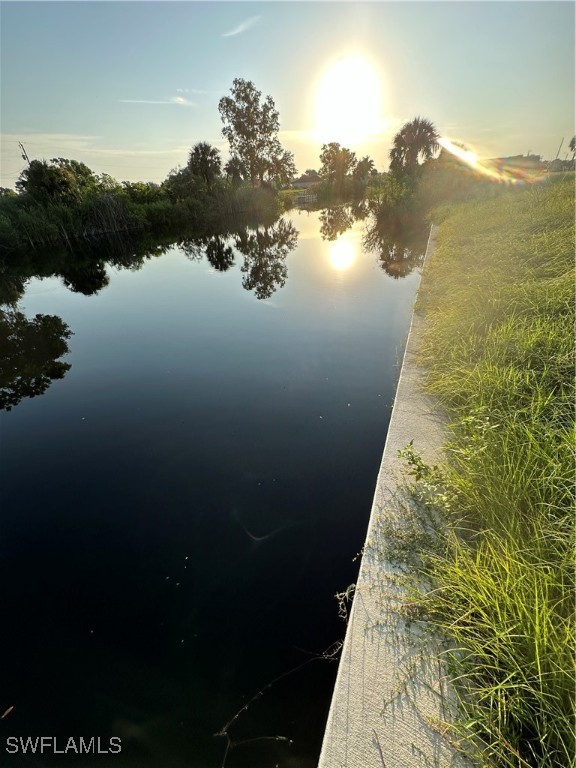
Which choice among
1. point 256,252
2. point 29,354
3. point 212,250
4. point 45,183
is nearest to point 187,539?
point 29,354

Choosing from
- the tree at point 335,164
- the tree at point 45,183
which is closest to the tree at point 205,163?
the tree at point 45,183

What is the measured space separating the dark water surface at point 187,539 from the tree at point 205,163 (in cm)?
3118

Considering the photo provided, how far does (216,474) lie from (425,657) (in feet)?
8.79

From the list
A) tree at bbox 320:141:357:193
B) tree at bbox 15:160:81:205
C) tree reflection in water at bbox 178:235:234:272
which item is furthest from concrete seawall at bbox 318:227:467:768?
tree at bbox 320:141:357:193

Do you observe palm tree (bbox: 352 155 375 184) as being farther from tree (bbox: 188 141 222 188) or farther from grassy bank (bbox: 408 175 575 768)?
grassy bank (bbox: 408 175 575 768)

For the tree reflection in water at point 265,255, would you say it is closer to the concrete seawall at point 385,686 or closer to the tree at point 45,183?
the concrete seawall at point 385,686

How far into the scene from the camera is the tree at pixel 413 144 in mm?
25953

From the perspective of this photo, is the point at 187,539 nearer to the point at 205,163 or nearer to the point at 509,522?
the point at 509,522

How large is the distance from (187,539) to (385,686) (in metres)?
2.14

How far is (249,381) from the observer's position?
17.7ft

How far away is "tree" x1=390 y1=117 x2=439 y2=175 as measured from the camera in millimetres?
25953

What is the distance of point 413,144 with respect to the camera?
→ 26.5 m

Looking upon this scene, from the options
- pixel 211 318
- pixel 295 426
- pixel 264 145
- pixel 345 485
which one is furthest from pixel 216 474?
pixel 264 145

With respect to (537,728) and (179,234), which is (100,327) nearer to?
(537,728)
